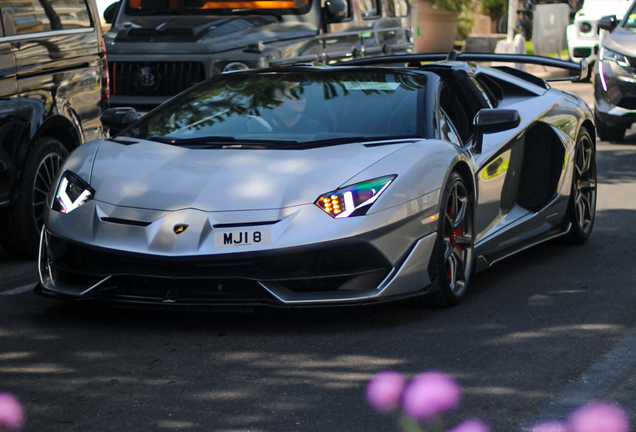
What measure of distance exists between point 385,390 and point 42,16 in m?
4.11

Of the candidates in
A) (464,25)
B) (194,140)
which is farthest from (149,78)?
(464,25)

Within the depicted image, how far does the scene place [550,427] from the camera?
371 centimetres

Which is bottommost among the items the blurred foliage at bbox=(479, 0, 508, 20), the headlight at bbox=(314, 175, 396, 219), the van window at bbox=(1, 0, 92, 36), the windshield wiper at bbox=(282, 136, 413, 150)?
the blurred foliage at bbox=(479, 0, 508, 20)

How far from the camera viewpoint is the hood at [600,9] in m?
23.7

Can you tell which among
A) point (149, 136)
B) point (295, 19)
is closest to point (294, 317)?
point (149, 136)

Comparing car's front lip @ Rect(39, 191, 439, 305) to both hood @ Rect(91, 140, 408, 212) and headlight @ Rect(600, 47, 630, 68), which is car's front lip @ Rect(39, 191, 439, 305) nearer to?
hood @ Rect(91, 140, 408, 212)

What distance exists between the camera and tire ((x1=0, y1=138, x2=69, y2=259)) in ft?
22.6

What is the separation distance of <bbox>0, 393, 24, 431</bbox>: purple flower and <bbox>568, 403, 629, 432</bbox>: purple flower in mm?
1875

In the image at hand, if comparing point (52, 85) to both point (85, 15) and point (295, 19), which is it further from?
point (295, 19)

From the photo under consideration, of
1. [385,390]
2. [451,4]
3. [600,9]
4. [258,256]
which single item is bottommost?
[451,4]

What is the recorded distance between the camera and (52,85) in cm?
713

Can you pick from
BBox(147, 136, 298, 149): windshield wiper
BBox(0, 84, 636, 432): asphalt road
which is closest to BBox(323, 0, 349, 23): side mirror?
BBox(0, 84, 636, 432): asphalt road

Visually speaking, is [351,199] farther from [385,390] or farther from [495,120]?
[495,120]

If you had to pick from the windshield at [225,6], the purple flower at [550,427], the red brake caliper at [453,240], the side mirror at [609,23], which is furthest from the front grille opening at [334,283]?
the side mirror at [609,23]
